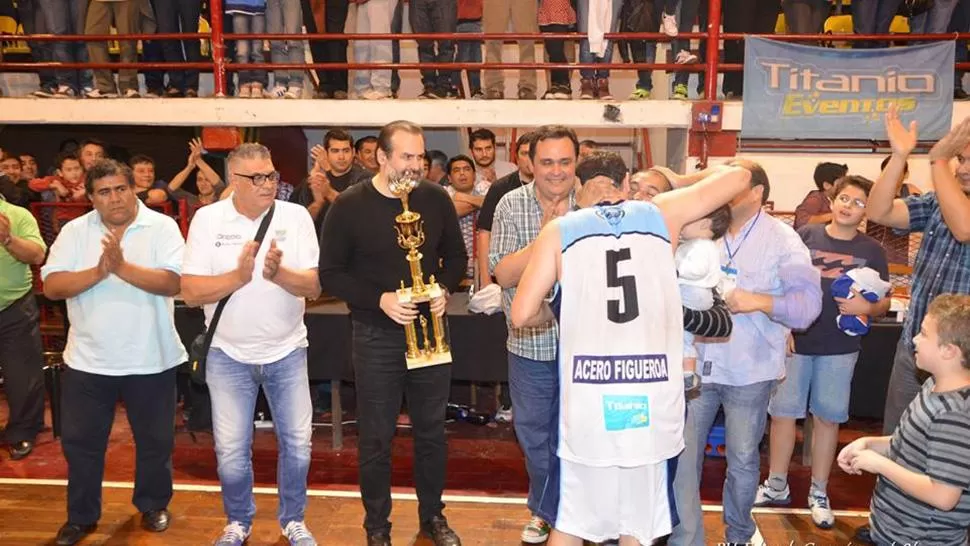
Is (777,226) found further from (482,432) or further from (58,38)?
(58,38)

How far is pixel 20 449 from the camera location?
5375mm

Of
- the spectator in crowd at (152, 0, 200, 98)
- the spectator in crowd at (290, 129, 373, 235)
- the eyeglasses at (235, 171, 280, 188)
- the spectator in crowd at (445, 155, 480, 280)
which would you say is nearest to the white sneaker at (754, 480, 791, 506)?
the spectator in crowd at (445, 155, 480, 280)

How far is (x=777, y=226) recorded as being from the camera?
3561mm

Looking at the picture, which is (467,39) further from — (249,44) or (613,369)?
(613,369)

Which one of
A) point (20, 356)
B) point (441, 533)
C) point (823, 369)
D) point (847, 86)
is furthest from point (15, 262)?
point (847, 86)

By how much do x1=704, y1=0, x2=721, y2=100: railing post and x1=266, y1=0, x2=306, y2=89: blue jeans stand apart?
4.15 meters

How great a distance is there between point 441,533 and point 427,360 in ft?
3.30

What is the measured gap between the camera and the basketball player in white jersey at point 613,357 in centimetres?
253

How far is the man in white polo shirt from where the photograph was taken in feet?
12.0

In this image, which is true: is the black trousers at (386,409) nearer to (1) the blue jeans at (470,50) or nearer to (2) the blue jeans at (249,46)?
(1) the blue jeans at (470,50)

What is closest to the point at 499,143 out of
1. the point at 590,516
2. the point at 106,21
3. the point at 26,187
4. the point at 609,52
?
the point at 609,52

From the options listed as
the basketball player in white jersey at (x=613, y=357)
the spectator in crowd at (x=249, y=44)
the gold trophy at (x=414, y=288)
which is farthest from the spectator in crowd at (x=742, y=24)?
the basketball player in white jersey at (x=613, y=357)

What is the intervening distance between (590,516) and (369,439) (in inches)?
58.1

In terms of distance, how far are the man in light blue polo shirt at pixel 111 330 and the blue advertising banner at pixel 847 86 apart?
5855 mm
